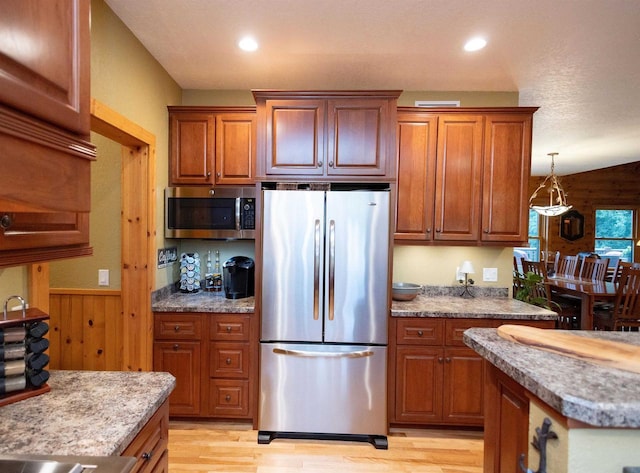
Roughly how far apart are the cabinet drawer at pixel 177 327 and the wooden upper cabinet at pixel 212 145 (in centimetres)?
109

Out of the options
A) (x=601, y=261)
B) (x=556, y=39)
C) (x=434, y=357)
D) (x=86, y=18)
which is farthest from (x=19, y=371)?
(x=601, y=261)

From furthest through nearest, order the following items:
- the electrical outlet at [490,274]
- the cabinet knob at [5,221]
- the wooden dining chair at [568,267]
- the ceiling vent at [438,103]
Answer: the wooden dining chair at [568,267] < the electrical outlet at [490,274] < the ceiling vent at [438,103] < the cabinet knob at [5,221]

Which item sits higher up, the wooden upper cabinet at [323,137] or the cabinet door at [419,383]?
the wooden upper cabinet at [323,137]

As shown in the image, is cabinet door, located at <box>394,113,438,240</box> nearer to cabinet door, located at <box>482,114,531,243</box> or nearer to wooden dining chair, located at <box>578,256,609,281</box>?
cabinet door, located at <box>482,114,531,243</box>

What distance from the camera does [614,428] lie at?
0.86 metres

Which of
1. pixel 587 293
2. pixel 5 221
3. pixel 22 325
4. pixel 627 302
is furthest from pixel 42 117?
pixel 627 302

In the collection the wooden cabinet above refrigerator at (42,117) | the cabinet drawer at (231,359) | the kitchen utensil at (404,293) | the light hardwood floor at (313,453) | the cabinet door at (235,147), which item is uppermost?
the cabinet door at (235,147)

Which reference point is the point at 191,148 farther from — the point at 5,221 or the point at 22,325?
the point at 5,221

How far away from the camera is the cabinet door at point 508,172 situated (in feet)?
9.11

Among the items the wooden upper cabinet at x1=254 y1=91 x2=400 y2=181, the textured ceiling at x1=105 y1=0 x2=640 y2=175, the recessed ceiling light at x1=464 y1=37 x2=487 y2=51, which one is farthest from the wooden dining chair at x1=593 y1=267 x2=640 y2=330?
the wooden upper cabinet at x1=254 y1=91 x2=400 y2=181

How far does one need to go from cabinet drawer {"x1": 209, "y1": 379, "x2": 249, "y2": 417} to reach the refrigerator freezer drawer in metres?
0.40

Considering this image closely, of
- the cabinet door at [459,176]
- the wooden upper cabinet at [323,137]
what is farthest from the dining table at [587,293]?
the wooden upper cabinet at [323,137]

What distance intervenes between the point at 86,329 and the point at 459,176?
10.0 feet

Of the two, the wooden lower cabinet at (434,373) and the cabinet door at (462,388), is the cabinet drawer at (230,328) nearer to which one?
the wooden lower cabinet at (434,373)
